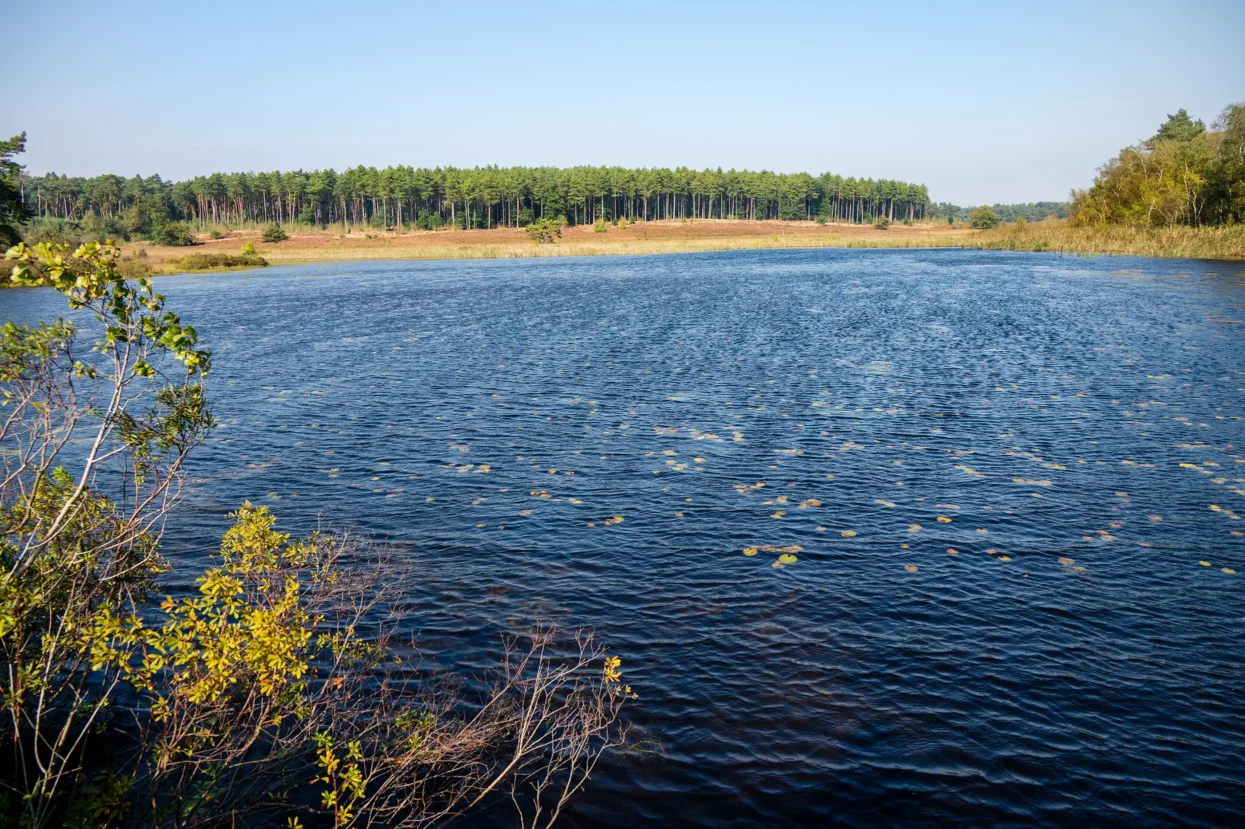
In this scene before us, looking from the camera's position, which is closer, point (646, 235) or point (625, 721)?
point (625, 721)

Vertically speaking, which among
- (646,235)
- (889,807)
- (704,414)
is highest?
(646,235)

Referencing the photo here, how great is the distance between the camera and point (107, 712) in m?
11.1

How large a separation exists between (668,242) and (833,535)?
126 m

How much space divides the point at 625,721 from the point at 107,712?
7346 mm

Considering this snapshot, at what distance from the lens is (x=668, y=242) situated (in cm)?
13862

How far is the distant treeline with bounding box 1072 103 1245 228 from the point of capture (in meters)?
86.1

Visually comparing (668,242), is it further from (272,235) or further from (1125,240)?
(272,235)

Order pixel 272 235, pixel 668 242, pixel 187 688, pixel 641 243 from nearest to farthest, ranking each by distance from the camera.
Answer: pixel 187 688
pixel 641 243
pixel 668 242
pixel 272 235

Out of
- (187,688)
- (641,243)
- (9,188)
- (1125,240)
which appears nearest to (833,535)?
(187,688)

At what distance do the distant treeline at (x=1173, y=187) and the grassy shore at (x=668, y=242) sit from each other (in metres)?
4.05

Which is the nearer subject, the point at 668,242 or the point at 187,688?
the point at 187,688

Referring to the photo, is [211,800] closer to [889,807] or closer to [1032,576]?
[889,807]

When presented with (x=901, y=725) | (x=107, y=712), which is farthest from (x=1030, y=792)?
(x=107, y=712)

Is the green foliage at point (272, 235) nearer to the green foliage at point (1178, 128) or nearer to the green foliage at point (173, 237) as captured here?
the green foliage at point (173, 237)
